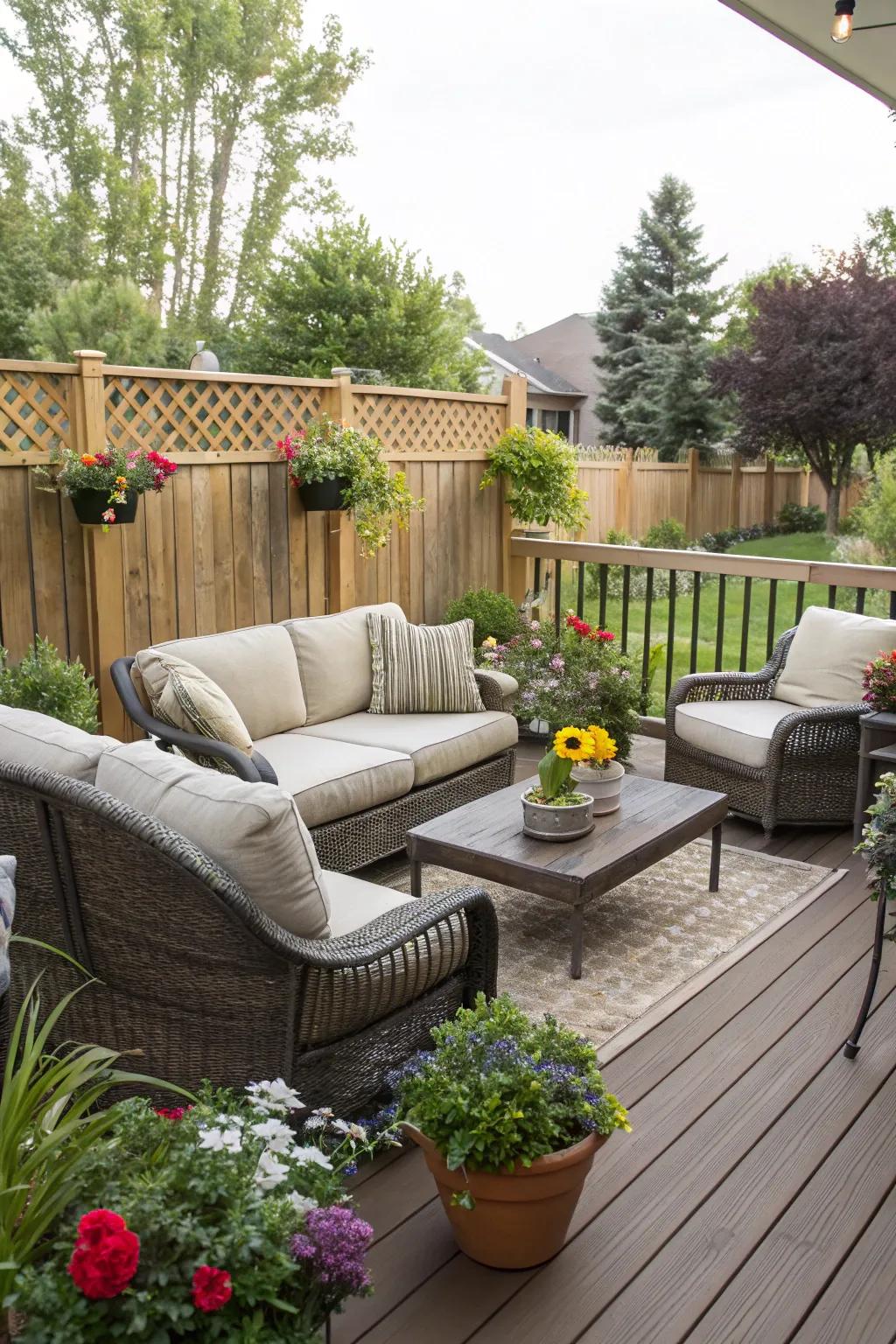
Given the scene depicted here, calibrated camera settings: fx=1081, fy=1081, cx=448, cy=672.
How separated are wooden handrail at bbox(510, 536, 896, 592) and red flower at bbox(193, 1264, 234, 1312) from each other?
420 centimetres

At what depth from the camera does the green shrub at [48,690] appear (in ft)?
12.2

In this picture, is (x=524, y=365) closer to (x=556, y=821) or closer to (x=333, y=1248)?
(x=556, y=821)

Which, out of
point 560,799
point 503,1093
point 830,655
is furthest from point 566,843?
point 830,655

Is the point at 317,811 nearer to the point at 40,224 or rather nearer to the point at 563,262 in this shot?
the point at 40,224

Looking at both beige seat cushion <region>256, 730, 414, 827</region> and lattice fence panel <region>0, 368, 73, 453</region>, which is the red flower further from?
lattice fence panel <region>0, 368, 73, 453</region>

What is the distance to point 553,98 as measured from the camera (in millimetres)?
21297

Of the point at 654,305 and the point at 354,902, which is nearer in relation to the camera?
the point at 354,902

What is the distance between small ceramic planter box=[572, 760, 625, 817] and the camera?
3596 mm

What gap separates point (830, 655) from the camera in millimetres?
4520

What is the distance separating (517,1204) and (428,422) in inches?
186

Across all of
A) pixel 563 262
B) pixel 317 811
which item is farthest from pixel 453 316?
pixel 317 811

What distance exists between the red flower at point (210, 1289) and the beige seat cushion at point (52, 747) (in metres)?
1.27

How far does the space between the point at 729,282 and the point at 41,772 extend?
19960mm

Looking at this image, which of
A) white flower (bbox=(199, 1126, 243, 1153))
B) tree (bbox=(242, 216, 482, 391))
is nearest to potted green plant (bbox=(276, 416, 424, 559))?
white flower (bbox=(199, 1126, 243, 1153))
